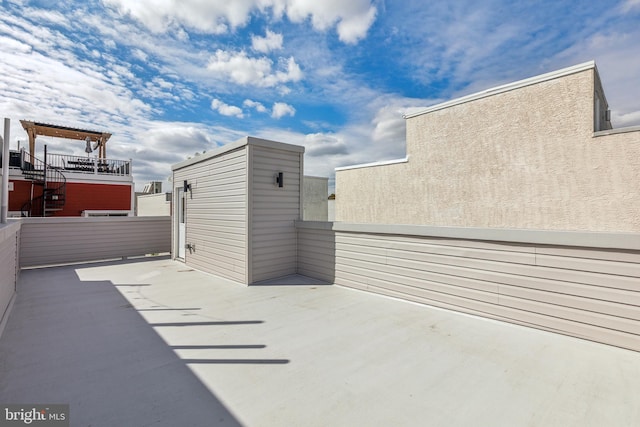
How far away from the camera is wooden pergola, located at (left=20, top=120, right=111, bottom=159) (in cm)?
1353

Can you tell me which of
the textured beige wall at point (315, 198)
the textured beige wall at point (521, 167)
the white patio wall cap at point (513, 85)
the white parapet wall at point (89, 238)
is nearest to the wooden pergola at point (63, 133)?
the white parapet wall at point (89, 238)

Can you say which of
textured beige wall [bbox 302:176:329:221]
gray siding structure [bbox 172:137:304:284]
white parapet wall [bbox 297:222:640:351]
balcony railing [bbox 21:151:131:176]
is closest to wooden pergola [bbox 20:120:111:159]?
balcony railing [bbox 21:151:131:176]

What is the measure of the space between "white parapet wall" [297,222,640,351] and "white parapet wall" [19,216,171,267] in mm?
6828

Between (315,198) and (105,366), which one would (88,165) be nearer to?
(315,198)

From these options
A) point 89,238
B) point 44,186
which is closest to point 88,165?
point 44,186

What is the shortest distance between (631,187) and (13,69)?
42.6 ft

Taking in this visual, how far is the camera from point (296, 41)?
6832mm

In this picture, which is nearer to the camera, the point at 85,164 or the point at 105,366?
the point at 105,366

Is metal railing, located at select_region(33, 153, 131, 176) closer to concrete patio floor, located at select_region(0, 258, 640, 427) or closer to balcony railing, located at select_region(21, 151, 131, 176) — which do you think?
balcony railing, located at select_region(21, 151, 131, 176)

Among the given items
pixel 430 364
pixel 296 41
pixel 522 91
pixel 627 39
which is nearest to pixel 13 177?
pixel 296 41

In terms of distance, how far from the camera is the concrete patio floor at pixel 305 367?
1772mm

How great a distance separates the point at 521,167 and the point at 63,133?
20376 millimetres

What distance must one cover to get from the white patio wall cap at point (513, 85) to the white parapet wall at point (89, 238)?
29.8 ft

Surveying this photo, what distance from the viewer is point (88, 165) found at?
13.8m
